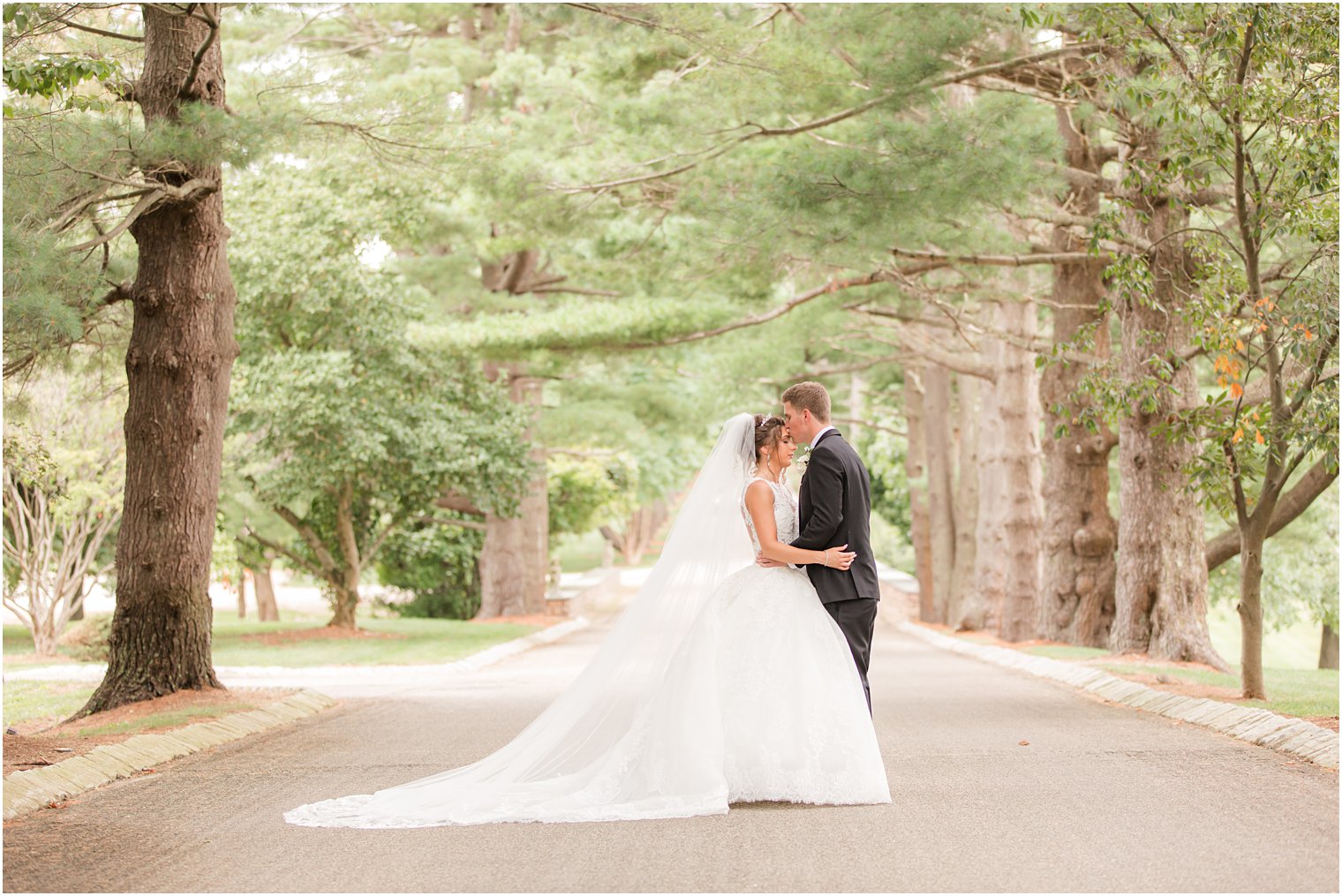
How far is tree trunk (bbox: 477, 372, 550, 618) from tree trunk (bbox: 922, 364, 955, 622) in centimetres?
808

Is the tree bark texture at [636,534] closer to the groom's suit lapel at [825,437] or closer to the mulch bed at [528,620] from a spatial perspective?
the mulch bed at [528,620]

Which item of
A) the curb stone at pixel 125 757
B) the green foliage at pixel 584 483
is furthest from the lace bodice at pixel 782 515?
the green foliage at pixel 584 483

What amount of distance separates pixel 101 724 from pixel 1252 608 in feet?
28.9

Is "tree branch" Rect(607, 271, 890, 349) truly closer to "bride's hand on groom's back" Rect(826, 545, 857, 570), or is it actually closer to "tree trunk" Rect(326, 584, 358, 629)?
"tree trunk" Rect(326, 584, 358, 629)

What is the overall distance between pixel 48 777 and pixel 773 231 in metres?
8.16

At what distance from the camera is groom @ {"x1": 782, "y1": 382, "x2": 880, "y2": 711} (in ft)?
23.3

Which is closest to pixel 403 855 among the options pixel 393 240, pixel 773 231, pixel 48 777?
pixel 48 777

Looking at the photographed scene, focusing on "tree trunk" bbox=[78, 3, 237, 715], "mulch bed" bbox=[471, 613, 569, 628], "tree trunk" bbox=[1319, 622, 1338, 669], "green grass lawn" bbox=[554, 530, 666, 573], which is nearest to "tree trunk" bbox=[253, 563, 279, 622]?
"mulch bed" bbox=[471, 613, 569, 628]

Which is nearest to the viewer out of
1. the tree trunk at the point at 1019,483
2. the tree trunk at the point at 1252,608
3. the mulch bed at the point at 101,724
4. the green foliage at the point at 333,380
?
the mulch bed at the point at 101,724

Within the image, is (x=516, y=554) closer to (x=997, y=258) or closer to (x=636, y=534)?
(x=997, y=258)

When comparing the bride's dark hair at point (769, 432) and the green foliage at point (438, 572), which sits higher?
the bride's dark hair at point (769, 432)

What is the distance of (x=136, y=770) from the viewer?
8039 mm

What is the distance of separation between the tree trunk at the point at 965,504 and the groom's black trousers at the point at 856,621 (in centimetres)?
1995

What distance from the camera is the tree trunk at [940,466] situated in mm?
27109
